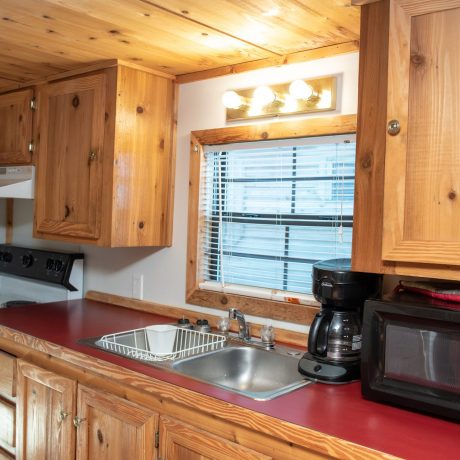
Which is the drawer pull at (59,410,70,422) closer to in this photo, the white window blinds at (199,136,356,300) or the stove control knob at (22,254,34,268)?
the white window blinds at (199,136,356,300)

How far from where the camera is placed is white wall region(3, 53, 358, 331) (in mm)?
2102

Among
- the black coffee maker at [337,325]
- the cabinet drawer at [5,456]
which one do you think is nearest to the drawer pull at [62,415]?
the cabinet drawer at [5,456]

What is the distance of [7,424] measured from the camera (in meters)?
2.42

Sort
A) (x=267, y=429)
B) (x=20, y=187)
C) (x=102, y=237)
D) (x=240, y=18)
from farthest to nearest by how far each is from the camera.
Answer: (x=20, y=187) → (x=102, y=237) → (x=240, y=18) → (x=267, y=429)

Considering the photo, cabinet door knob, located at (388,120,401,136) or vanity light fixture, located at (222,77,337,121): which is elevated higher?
vanity light fixture, located at (222,77,337,121)

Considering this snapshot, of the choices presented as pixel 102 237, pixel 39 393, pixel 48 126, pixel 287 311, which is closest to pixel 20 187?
pixel 48 126

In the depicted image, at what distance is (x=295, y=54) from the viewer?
2.23 metres

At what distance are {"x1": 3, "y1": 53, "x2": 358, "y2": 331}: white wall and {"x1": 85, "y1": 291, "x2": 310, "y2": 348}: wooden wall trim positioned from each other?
3 cm

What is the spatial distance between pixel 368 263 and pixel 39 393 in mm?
1469

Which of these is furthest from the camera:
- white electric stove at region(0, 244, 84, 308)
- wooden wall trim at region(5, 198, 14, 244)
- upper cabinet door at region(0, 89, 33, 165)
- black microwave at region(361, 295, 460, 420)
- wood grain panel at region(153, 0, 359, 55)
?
wooden wall trim at region(5, 198, 14, 244)

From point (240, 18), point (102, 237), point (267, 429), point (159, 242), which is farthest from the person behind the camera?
point (159, 242)

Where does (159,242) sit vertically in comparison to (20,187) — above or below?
below

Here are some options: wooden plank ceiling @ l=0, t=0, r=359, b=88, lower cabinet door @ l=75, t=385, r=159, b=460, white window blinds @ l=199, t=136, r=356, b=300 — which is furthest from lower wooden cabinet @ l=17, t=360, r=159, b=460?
wooden plank ceiling @ l=0, t=0, r=359, b=88

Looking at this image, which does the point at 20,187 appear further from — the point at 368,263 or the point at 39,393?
the point at 368,263
